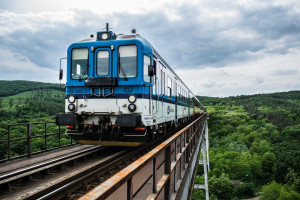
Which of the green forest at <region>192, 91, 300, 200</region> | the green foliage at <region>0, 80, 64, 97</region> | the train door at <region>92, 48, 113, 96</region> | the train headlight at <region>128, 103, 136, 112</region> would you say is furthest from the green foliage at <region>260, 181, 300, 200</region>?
the green foliage at <region>0, 80, 64, 97</region>

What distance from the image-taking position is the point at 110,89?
829 centimetres

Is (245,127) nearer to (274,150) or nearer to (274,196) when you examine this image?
(274,150)

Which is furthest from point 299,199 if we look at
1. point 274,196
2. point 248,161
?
point 248,161

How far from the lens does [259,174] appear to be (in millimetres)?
78938

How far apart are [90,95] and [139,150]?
2.53m

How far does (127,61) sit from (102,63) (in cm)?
89

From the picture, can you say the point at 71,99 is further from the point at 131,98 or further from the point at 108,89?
the point at 131,98

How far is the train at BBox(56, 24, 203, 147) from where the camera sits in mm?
8094

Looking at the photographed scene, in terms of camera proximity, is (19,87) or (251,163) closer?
(251,163)

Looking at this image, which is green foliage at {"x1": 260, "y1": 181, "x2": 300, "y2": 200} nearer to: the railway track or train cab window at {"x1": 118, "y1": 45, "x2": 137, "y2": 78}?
the railway track

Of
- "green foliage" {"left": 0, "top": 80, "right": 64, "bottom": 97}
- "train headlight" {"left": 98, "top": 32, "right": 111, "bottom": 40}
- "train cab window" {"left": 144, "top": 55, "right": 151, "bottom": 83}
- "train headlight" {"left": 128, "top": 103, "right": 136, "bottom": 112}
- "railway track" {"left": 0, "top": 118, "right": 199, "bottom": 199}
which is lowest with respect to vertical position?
"railway track" {"left": 0, "top": 118, "right": 199, "bottom": 199}

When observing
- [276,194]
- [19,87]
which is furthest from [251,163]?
[19,87]

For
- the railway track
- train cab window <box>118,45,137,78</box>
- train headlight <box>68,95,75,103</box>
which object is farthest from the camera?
train headlight <box>68,95,75,103</box>

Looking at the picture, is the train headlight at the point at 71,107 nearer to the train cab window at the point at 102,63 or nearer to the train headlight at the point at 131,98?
the train cab window at the point at 102,63
